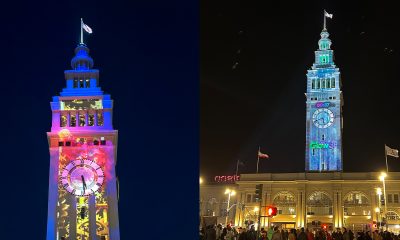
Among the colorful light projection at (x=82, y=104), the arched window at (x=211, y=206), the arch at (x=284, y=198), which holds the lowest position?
the arched window at (x=211, y=206)

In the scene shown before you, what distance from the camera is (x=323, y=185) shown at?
101m

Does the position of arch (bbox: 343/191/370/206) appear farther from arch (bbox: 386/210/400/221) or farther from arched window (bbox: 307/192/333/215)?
arch (bbox: 386/210/400/221)

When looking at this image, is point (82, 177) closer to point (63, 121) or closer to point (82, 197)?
point (82, 197)

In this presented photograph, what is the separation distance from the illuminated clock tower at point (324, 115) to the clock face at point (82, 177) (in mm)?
63833

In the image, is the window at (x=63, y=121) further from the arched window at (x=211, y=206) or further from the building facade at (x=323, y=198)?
the arched window at (x=211, y=206)

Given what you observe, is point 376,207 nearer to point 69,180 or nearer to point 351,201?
point 351,201

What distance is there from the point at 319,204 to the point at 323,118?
64.2 feet

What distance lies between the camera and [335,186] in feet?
326

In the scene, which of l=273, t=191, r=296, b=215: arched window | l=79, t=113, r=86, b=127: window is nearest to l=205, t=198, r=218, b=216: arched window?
l=273, t=191, r=296, b=215: arched window

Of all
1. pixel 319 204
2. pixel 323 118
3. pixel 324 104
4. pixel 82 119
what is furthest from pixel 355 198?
pixel 82 119

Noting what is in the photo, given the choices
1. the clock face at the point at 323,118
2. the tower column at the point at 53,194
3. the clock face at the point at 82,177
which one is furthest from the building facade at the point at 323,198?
the tower column at the point at 53,194

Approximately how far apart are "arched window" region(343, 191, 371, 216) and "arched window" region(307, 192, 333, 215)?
8.73ft

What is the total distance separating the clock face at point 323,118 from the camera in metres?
111

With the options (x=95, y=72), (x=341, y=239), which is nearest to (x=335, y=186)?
(x=95, y=72)
